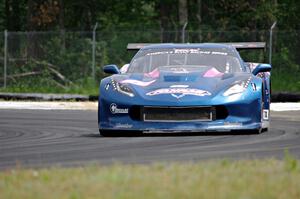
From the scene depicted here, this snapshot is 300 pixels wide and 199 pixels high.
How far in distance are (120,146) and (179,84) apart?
196cm

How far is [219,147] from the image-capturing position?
11.9 m

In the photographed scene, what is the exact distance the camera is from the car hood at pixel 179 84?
13586 mm

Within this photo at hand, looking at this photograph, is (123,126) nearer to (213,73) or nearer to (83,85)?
(213,73)

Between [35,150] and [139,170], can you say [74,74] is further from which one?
[139,170]

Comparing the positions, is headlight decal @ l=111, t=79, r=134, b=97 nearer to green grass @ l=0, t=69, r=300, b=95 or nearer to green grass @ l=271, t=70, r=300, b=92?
green grass @ l=0, t=69, r=300, b=95

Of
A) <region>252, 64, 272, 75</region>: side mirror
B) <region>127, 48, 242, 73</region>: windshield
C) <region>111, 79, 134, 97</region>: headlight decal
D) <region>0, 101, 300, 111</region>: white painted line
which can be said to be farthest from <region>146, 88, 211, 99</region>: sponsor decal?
<region>0, 101, 300, 111</region>: white painted line

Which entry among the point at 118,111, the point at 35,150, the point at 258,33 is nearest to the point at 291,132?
the point at 118,111

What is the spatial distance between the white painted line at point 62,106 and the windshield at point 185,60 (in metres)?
6.12

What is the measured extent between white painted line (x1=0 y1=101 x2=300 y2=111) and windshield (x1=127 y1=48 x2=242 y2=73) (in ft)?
20.1

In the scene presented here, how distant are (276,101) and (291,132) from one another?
33.8 feet

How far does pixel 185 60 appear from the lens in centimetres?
1536

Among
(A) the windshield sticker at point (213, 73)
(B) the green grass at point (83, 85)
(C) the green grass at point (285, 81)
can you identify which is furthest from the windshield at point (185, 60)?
(C) the green grass at point (285, 81)

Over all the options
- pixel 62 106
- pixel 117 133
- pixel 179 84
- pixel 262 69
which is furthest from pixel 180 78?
pixel 62 106

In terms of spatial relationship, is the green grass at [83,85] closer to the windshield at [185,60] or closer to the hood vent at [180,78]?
the windshield at [185,60]
